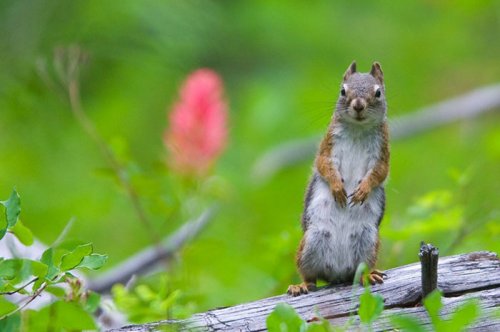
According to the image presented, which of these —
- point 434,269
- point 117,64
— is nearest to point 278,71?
point 117,64

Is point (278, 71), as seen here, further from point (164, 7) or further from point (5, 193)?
point (5, 193)

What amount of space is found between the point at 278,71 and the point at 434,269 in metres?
7.97

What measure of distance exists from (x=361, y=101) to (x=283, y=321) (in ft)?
3.65

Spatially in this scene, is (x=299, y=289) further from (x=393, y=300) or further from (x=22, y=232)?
(x=22, y=232)

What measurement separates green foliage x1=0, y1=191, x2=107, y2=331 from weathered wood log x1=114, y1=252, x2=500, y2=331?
0.61 feet

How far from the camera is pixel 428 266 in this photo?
3771 mm

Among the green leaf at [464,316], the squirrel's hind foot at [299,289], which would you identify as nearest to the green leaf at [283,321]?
the green leaf at [464,316]

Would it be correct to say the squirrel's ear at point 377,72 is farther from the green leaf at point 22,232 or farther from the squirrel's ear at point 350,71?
the green leaf at point 22,232

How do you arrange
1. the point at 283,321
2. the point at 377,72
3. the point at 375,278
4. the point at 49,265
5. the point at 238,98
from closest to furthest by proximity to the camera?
the point at 283,321
the point at 49,265
the point at 375,278
the point at 377,72
the point at 238,98

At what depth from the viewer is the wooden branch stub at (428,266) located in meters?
3.71

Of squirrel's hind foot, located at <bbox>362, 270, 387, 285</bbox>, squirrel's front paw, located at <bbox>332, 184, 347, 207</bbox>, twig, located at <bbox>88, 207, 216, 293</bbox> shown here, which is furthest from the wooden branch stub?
twig, located at <bbox>88, 207, 216, 293</bbox>

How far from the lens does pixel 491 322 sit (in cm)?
379

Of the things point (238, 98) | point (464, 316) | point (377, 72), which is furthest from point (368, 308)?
point (238, 98)

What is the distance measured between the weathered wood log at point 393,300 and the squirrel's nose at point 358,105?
0.55 metres
